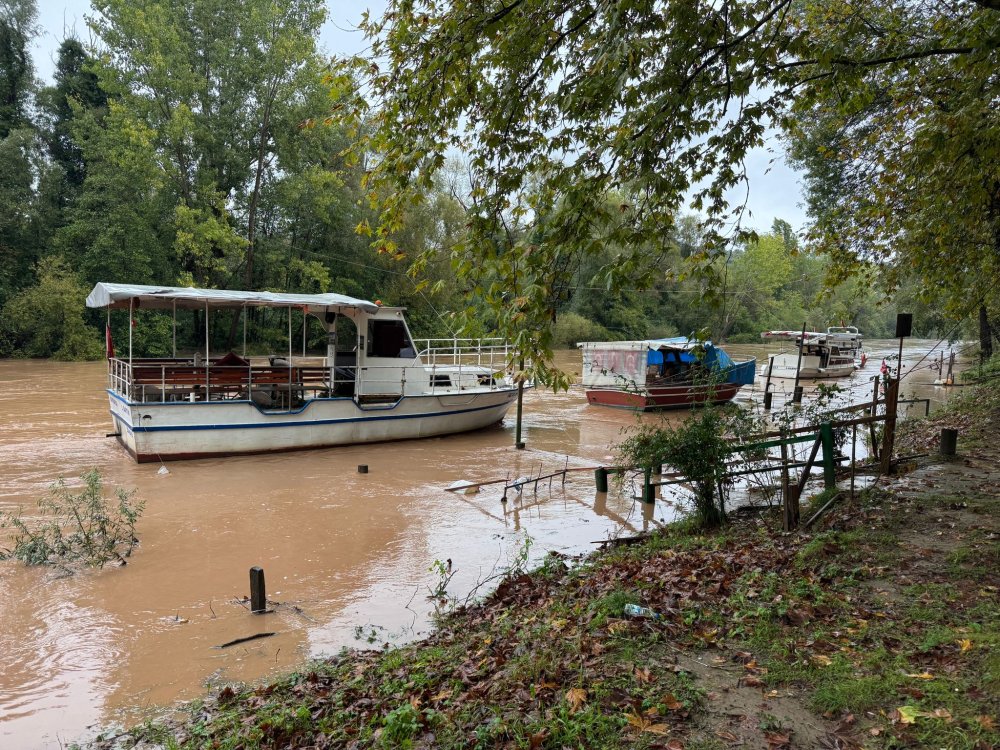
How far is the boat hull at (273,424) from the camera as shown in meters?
14.2

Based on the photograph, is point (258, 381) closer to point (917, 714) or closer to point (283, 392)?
point (283, 392)

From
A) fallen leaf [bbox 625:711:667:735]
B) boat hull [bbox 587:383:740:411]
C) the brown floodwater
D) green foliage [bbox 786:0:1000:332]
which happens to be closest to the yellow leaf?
fallen leaf [bbox 625:711:667:735]

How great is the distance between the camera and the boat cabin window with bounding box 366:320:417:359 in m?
16.9

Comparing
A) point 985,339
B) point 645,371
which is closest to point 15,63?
point 645,371

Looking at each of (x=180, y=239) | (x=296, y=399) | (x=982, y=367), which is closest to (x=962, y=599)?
(x=296, y=399)

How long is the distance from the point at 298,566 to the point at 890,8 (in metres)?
11.7

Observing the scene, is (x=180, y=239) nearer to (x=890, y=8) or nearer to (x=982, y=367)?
(x=890, y=8)

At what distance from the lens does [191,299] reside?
14.2 metres

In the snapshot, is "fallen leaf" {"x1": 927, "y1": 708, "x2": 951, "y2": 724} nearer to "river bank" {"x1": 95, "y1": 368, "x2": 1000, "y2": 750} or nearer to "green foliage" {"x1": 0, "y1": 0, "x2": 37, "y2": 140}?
"river bank" {"x1": 95, "y1": 368, "x2": 1000, "y2": 750}

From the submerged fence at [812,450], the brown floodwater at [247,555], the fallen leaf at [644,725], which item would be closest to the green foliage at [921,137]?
the submerged fence at [812,450]

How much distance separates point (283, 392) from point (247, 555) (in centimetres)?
732

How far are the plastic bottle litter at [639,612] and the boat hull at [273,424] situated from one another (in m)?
12.1

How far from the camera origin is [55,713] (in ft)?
17.7

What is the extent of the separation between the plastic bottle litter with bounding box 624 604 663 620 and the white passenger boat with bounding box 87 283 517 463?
792cm
